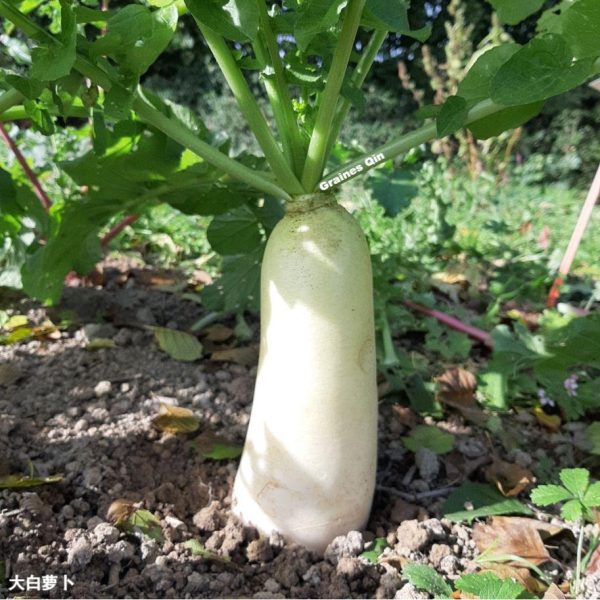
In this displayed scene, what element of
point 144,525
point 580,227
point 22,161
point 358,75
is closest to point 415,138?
point 358,75

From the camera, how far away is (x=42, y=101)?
3.71 feet

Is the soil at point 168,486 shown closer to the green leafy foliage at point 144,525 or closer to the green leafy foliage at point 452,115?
the green leafy foliage at point 144,525

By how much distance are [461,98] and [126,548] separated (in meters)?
0.84

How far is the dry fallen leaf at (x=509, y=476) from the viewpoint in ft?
4.26

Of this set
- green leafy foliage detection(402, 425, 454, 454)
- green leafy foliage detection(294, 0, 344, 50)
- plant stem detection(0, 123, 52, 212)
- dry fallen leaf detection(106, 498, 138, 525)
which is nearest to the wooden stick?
green leafy foliage detection(402, 425, 454, 454)

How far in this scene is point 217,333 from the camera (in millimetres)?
1870

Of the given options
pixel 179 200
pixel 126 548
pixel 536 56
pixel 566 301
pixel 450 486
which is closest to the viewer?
pixel 536 56

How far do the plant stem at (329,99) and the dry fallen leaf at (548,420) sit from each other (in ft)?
2.82

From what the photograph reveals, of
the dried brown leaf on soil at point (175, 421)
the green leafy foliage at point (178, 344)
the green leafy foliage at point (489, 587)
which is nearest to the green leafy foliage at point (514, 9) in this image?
the green leafy foliage at point (489, 587)

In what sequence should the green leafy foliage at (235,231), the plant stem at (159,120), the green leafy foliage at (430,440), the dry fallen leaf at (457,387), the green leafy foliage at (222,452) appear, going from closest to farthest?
the plant stem at (159,120), the green leafy foliage at (222,452), the green leafy foliage at (430,440), the green leafy foliage at (235,231), the dry fallen leaf at (457,387)

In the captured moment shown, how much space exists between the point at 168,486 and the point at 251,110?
67 cm

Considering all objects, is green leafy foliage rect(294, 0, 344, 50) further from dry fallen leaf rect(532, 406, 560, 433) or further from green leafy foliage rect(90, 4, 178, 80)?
dry fallen leaf rect(532, 406, 560, 433)

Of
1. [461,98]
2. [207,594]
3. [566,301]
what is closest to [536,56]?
[461,98]

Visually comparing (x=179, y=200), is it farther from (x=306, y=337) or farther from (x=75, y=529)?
(x=75, y=529)
